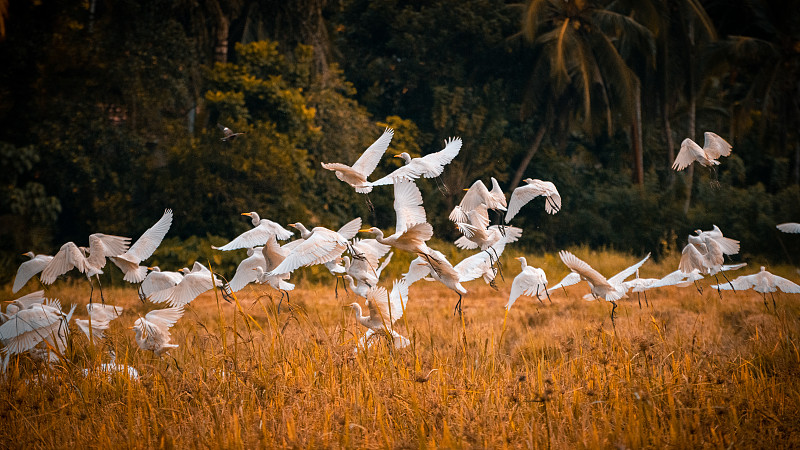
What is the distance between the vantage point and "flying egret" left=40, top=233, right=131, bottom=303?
523 centimetres

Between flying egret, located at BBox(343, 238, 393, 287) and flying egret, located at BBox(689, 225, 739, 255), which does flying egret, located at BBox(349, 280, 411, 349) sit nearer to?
flying egret, located at BBox(343, 238, 393, 287)

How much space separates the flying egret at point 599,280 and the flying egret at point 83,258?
3.39 metres

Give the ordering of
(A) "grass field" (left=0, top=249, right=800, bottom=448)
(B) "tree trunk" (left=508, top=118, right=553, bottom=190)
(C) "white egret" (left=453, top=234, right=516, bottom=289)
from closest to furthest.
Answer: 1. (A) "grass field" (left=0, top=249, right=800, bottom=448)
2. (C) "white egret" (left=453, top=234, right=516, bottom=289)
3. (B) "tree trunk" (left=508, top=118, right=553, bottom=190)

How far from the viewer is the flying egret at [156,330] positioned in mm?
4570

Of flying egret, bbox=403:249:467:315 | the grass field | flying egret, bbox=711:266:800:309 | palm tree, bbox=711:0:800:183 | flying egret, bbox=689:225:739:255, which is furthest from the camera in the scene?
palm tree, bbox=711:0:800:183

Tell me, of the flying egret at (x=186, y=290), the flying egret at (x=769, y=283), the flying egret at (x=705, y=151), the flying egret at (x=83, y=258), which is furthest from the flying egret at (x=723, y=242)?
the flying egret at (x=83, y=258)

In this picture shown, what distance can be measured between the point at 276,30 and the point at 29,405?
36.1ft

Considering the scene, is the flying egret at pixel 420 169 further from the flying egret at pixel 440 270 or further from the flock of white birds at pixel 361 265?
the flying egret at pixel 440 270

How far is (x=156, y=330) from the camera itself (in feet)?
15.0

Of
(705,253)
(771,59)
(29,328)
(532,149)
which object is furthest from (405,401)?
(771,59)

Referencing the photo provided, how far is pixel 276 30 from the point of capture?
13.6m

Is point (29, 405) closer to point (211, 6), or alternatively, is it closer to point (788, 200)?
point (211, 6)

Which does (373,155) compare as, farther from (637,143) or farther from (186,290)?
(637,143)

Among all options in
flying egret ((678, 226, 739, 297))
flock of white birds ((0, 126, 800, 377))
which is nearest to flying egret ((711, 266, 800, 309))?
flock of white birds ((0, 126, 800, 377))
